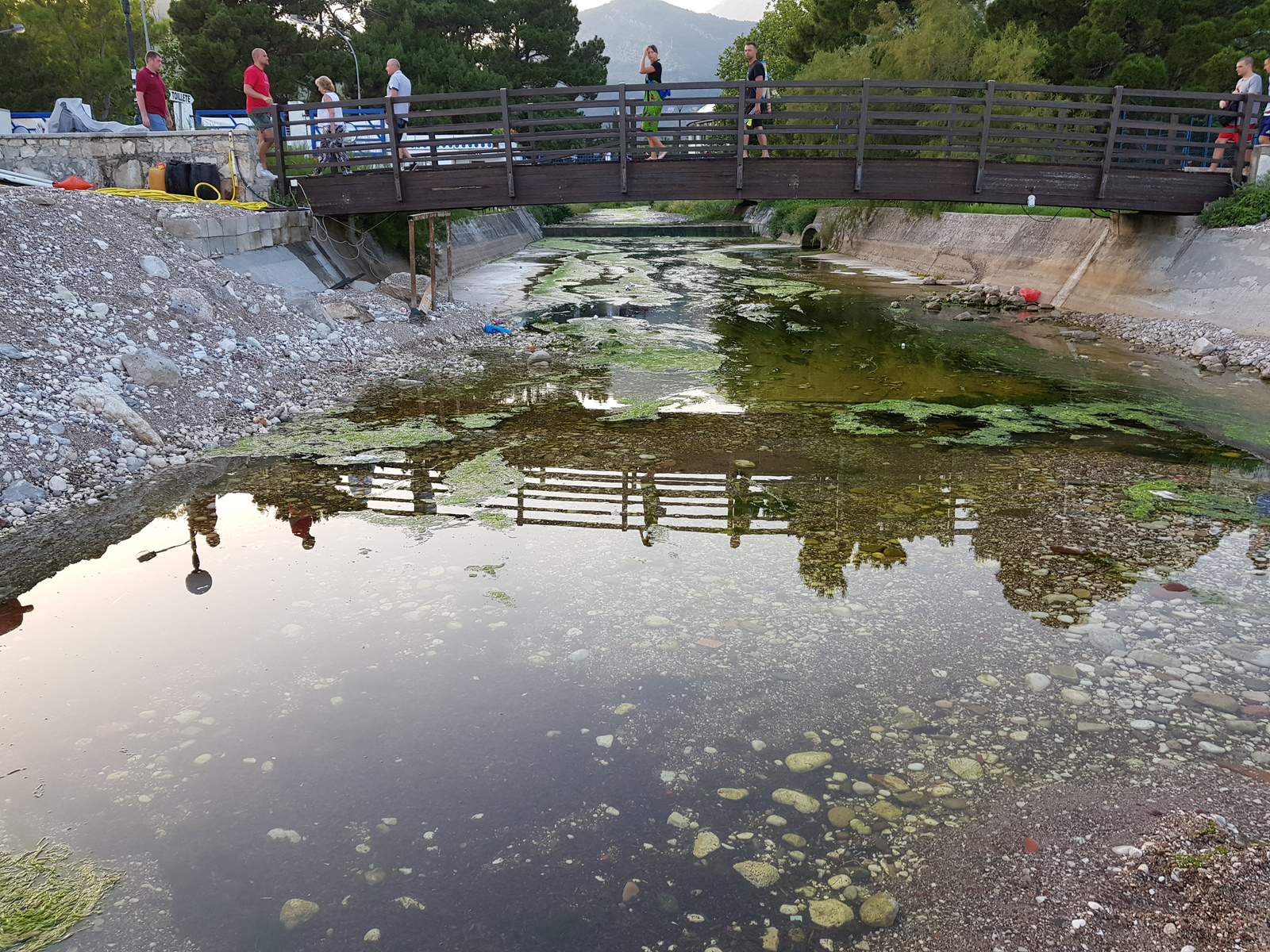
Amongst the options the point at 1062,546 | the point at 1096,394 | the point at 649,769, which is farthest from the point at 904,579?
the point at 1096,394

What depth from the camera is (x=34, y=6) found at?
116 feet

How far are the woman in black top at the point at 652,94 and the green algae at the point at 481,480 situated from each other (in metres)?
8.65

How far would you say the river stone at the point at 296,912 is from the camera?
9.93 feet

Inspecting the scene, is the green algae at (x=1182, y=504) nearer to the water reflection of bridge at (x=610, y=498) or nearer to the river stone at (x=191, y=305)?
the water reflection of bridge at (x=610, y=498)

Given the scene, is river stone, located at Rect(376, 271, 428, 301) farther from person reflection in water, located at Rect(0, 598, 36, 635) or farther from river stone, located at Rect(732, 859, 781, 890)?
river stone, located at Rect(732, 859, 781, 890)

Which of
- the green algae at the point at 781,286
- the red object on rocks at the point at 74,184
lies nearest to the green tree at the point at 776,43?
the green algae at the point at 781,286

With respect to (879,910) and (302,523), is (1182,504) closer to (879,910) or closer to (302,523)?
(879,910)

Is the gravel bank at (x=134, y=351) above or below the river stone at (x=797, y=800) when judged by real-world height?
above

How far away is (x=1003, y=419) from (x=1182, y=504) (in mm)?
2772

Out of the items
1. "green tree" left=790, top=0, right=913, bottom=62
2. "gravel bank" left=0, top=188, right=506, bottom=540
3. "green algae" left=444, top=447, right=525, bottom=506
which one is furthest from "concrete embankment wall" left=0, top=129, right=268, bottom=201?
"green tree" left=790, top=0, right=913, bottom=62

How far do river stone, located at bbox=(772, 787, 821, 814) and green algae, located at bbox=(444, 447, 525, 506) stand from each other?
400cm

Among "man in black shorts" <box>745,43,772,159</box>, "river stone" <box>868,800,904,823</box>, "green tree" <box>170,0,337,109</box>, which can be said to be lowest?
"river stone" <box>868,800,904,823</box>

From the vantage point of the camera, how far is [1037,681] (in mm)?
4422

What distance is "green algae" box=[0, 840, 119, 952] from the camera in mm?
3014
